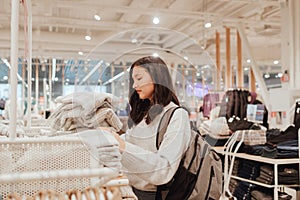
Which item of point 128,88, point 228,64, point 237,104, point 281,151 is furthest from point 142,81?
point 228,64

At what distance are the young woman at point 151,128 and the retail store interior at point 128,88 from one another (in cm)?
3

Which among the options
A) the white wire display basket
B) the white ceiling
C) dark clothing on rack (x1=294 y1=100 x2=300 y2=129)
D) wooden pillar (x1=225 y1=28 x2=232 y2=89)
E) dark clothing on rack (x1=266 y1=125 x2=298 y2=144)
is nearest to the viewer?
the white wire display basket

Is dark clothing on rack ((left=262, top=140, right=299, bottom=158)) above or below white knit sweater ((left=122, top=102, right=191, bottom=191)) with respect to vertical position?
below

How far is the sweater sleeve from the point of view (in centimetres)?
88

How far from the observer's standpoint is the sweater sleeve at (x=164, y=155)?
0.88 meters

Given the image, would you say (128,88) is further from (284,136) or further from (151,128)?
(284,136)

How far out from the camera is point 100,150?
2.87 ft

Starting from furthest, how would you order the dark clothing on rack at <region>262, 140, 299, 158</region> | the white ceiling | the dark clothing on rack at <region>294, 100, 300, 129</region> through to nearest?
the white ceiling → the dark clothing on rack at <region>294, 100, 300, 129</region> → the dark clothing on rack at <region>262, 140, 299, 158</region>

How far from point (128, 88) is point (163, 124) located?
151 millimetres

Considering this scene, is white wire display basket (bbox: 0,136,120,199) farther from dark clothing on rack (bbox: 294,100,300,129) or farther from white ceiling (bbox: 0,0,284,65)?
dark clothing on rack (bbox: 294,100,300,129)

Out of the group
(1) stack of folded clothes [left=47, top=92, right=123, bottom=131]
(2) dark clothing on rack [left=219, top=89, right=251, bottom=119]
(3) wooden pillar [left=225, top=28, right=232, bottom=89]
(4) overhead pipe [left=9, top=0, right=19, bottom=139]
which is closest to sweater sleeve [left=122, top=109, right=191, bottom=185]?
(1) stack of folded clothes [left=47, top=92, right=123, bottom=131]

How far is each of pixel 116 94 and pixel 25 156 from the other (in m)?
0.58

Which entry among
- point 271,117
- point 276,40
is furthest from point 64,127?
point 276,40

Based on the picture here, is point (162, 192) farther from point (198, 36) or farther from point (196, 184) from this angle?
point (198, 36)
